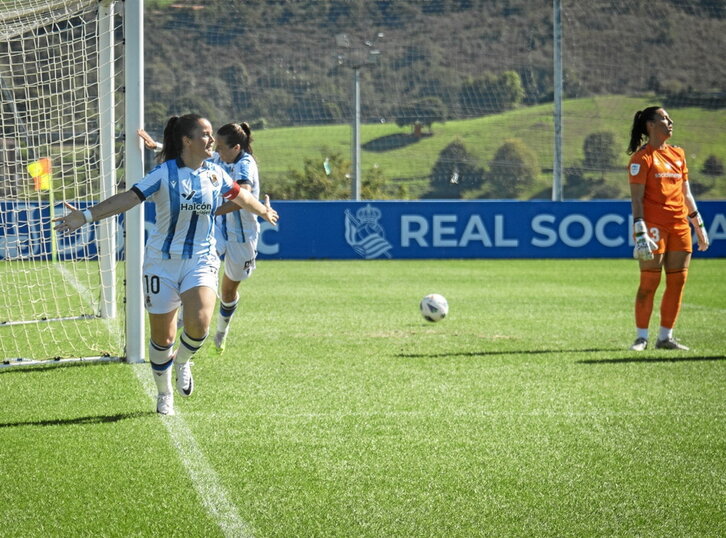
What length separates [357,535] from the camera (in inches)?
173

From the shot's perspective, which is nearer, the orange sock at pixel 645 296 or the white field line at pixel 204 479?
the white field line at pixel 204 479

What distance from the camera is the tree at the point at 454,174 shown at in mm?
34906

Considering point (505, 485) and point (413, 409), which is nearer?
point (505, 485)

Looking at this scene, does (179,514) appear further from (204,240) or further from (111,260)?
(111,260)

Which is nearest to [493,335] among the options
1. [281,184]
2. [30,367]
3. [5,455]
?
[30,367]

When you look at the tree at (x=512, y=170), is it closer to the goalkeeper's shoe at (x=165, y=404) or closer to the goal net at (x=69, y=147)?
the goal net at (x=69, y=147)

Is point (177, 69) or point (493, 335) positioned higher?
point (177, 69)

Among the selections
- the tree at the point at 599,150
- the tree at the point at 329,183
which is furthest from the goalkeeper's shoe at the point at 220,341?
the tree at the point at 599,150

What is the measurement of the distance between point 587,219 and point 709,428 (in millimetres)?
18548

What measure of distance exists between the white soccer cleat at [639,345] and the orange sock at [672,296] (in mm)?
257

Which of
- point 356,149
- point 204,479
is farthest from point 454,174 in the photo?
point 204,479

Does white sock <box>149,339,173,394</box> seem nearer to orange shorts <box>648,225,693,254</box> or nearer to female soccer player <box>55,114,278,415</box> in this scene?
female soccer player <box>55,114,278,415</box>

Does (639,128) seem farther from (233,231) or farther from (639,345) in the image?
(233,231)

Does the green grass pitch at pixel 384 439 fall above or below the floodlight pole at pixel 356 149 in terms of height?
below
